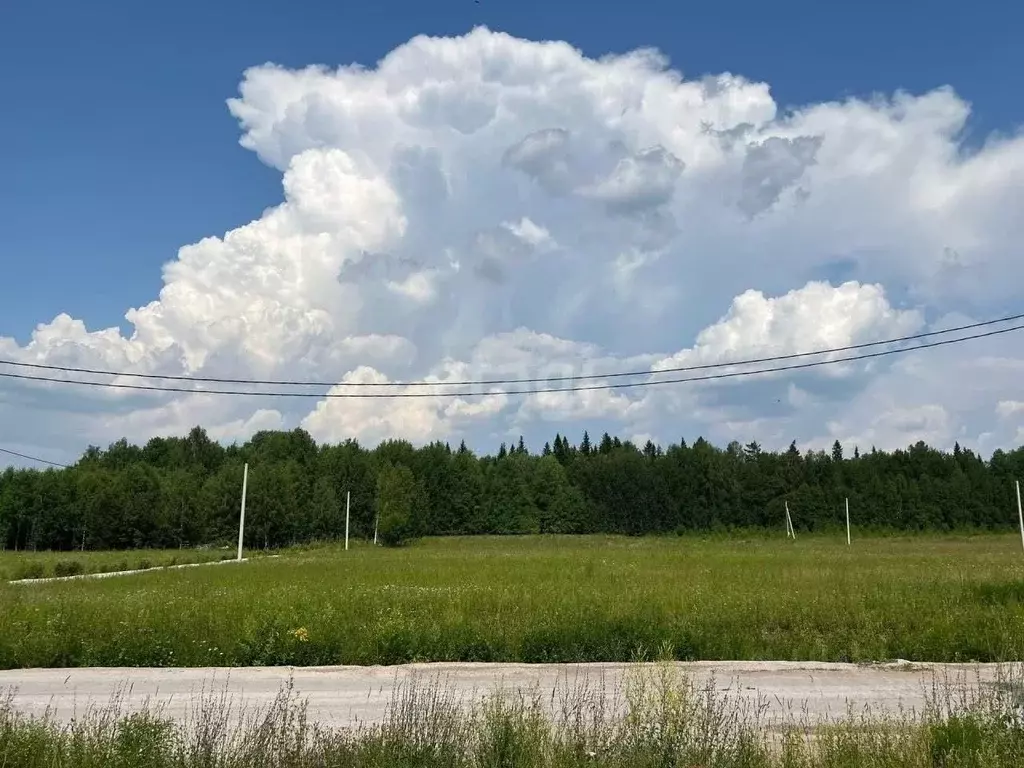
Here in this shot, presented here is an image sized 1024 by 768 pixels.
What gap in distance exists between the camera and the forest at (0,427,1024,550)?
336ft

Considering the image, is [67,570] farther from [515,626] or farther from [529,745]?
[529,745]

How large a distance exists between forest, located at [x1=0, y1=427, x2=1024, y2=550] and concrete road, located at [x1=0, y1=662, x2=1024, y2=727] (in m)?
84.8

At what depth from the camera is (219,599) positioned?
2192 centimetres

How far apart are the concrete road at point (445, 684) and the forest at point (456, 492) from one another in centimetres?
8477

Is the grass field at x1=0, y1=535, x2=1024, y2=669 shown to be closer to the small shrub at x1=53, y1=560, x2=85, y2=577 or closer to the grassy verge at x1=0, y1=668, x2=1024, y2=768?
the grassy verge at x1=0, y1=668, x2=1024, y2=768

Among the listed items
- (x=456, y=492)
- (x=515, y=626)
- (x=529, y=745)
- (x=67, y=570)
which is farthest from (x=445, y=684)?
(x=456, y=492)

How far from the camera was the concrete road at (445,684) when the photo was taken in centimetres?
1101

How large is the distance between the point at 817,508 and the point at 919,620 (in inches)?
4491

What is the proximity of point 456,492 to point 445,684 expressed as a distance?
4754 inches

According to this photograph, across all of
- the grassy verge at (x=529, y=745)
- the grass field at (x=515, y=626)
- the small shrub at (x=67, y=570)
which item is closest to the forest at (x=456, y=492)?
the small shrub at (x=67, y=570)

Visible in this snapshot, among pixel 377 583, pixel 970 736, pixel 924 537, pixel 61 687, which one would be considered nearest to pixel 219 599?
pixel 377 583

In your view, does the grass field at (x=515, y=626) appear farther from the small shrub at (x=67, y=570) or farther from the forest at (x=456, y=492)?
the forest at (x=456, y=492)

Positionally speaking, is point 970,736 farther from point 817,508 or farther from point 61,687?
point 817,508

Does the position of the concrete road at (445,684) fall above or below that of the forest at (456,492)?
below
